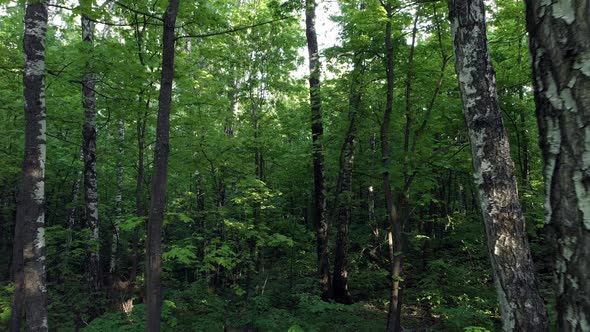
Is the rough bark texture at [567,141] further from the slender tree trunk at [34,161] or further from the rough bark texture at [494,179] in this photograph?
the slender tree trunk at [34,161]

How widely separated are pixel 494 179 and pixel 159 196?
377 centimetres

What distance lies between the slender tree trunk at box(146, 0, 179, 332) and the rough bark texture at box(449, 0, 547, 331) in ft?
11.1

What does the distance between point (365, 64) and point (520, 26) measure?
3826 millimetres

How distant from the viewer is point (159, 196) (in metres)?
4.61

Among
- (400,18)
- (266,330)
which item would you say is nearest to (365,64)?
(400,18)

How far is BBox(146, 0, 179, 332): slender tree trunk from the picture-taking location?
4527 millimetres

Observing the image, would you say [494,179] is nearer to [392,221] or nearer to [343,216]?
[392,221]

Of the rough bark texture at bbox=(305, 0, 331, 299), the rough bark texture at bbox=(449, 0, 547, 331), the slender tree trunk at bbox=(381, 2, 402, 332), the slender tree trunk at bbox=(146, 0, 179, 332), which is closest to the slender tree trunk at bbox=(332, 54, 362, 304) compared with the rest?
the rough bark texture at bbox=(305, 0, 331, 299)

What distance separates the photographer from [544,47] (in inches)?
50.1

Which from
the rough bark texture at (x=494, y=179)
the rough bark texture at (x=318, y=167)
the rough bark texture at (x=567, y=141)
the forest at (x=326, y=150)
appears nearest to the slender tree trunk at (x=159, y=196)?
the forest at (x=326, y=150)

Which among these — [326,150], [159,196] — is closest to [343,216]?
[326,150]

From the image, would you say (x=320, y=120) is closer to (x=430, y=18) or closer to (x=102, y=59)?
(x=430, y=18)

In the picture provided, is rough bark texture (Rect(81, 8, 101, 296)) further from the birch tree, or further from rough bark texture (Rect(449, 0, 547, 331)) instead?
rough bark texture (Rect(449, 0, 547, 331))

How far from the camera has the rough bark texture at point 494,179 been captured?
3244 mm
